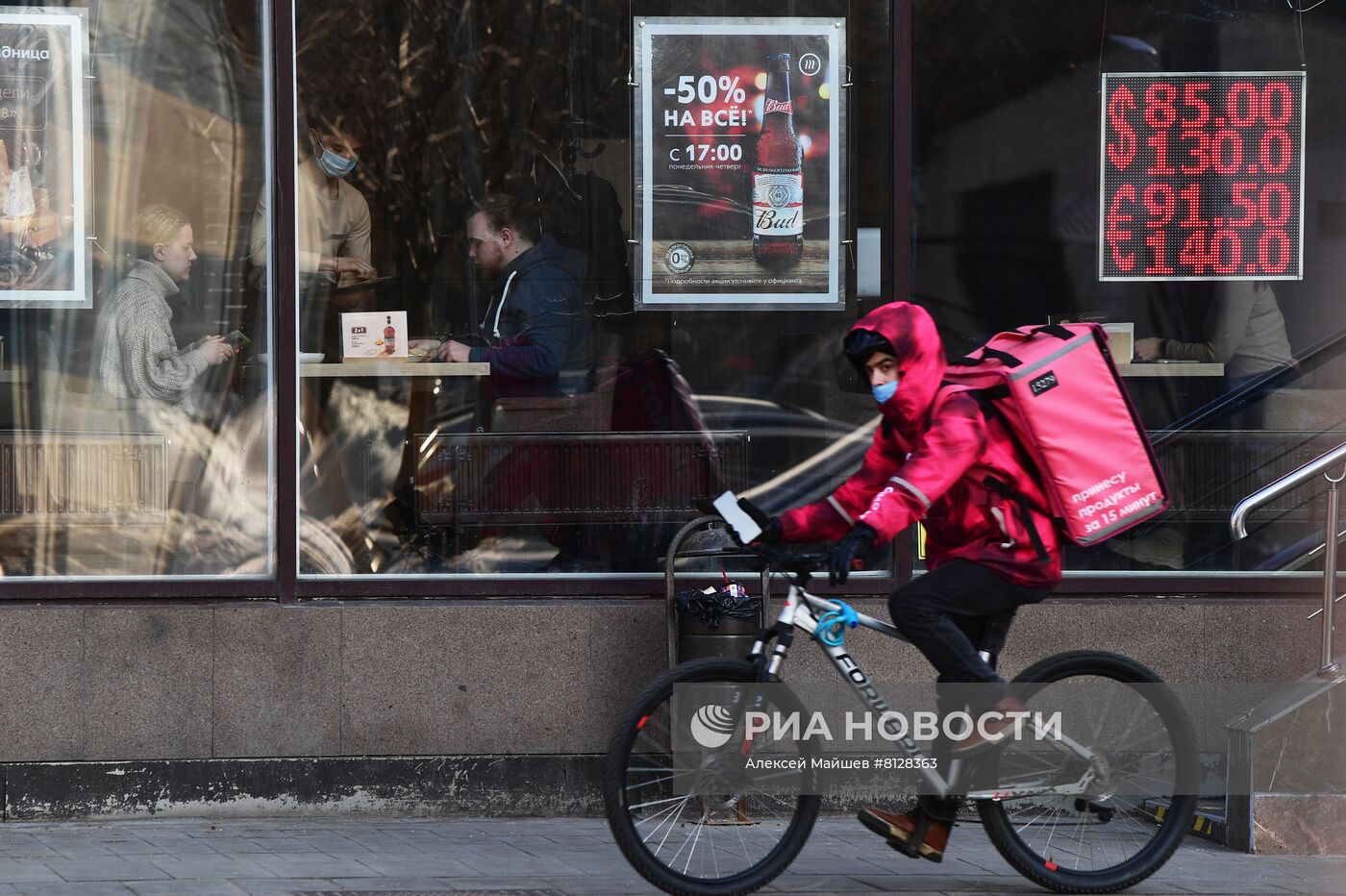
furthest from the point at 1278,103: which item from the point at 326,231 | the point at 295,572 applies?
the point at 295,572

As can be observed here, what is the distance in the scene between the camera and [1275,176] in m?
7.44

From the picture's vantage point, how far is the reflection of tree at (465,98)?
7223mm

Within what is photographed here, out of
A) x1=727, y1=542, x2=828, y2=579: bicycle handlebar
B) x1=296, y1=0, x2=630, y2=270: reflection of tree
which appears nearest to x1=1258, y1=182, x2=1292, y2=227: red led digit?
x1=296, y1=0, x2=630, y2=270: reflection of tree

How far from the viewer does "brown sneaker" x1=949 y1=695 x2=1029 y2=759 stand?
5.25 metres

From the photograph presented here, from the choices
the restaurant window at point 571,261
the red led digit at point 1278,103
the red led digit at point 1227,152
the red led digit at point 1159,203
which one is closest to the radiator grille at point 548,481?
the restaurant window at point 571,261

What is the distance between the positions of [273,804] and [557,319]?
2.42 m

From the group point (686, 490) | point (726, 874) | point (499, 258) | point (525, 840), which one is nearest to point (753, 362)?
point (686, 490)

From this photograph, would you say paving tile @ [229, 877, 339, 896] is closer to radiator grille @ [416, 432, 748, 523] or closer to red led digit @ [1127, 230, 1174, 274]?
radiator grille @ [416, 432, 748, 523]

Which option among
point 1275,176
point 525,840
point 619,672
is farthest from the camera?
point 1275,176

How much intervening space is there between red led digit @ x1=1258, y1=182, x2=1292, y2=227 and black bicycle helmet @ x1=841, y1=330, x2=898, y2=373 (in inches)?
122

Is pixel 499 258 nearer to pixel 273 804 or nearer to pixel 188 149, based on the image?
pixel 188 149

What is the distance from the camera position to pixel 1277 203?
7.45 meters

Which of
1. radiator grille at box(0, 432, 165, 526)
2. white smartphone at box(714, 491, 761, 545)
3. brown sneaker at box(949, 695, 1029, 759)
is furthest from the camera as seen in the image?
radiator grille at box(0, 432, 165, 526)

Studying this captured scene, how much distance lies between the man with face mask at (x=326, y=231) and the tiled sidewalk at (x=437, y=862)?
6.97 feet
